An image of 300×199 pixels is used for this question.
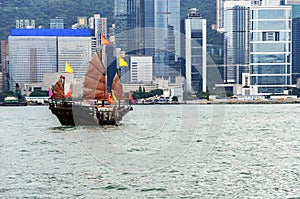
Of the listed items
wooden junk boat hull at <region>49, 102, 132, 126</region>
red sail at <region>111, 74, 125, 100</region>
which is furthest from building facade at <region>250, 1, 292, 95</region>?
wooden junk boat hull at <region>49, 102, 132, 126</region>

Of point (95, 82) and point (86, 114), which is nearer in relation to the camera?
point (86, 114)

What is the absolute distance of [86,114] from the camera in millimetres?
64875

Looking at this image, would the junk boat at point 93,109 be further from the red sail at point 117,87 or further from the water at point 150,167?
the water at point 150,167

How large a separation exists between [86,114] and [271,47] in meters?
138

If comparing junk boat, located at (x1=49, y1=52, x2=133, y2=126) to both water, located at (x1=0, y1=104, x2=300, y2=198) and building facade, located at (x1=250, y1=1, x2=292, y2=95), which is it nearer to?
water, located at (x1=0, y1=104, x2=300, y2=198)

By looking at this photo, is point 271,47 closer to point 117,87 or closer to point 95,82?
point 117,87

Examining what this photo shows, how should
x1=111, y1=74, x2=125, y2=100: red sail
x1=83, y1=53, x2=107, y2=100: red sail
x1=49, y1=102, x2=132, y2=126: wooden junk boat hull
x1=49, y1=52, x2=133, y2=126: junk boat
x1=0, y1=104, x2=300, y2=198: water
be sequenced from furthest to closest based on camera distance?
x1=111, y1=74, x2=125, y2=100: red sail → x1=83, y1=53, x2=107, y2=100: red sail → x1=49, y1=52, x2=133, y2=126: junk boat → x1=49, y1=102, x2=132, y2=126: wooden junk boat hull → x1=0, y1=104, x2=300, y2=198: water

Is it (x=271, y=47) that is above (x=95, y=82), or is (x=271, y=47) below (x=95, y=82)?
above

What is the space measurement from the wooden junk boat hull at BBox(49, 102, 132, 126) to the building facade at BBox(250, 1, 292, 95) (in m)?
129

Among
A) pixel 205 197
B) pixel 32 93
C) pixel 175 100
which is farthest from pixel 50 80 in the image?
pixel 205 197

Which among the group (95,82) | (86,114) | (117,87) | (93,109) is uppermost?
(95,82)

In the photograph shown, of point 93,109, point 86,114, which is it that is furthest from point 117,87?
point 93,109

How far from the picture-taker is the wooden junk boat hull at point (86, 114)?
63.7 meters

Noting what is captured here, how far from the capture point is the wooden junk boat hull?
6372 cm
